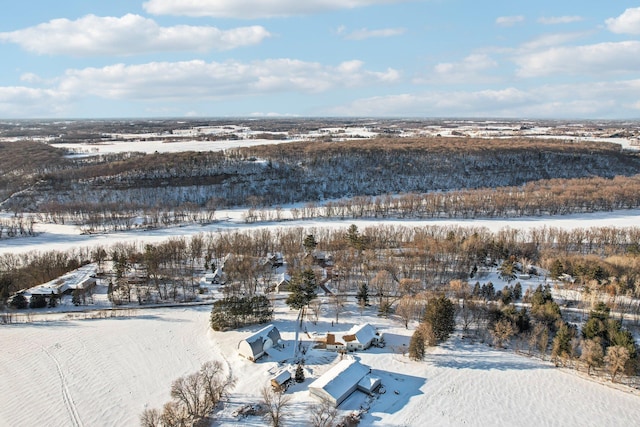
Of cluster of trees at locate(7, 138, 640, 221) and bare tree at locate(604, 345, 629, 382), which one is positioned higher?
cluster of trees at locate(7, 138, 640, 221)

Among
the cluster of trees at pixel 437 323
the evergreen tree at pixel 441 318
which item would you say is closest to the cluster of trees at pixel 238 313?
the cluster of trees at pixel 437 323

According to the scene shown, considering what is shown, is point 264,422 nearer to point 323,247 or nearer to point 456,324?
point 456,324

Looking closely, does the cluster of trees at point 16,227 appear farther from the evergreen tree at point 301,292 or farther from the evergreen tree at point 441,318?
the evergreen tree at point 441,318

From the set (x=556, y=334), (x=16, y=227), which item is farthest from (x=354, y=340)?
(x=16, y=227)

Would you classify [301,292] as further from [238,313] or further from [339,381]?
[339,381]

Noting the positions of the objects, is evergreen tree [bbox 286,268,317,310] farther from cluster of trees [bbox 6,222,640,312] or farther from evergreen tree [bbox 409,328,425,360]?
evergreen tree [bbox 409,328,425,360]

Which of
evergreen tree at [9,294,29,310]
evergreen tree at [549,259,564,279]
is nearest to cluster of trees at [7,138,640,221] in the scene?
evergreen tree at [549,259,564,279]
